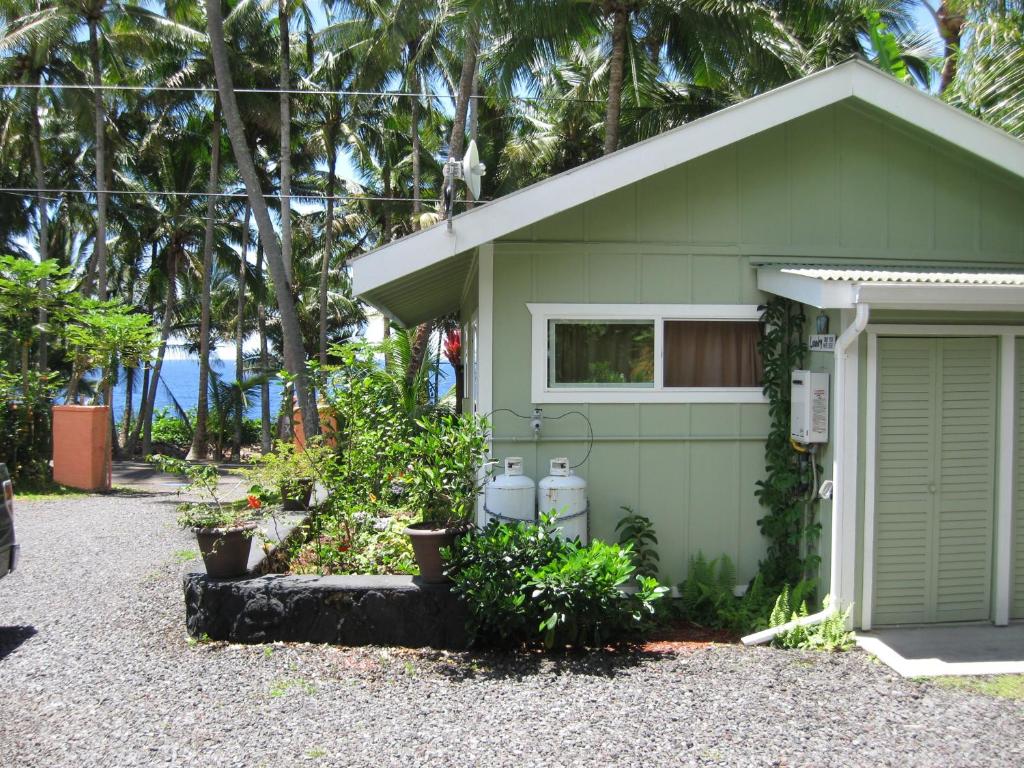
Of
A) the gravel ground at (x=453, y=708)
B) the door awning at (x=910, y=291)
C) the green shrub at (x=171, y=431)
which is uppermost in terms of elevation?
the door awning at (x=910, y=291)

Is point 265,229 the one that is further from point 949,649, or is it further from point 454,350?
point 949,649

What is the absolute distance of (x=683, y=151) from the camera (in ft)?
20.0

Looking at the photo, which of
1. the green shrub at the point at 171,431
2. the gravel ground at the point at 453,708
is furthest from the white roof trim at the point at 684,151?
the green shrub at the point at 171,431

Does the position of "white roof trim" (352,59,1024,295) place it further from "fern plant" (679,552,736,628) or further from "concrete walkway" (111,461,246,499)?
"concrete walkway" (111,461,246,499)

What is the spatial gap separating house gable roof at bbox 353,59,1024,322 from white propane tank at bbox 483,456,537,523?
1636 mm

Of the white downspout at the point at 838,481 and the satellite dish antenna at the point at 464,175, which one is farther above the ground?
the satellite dish antenna at the point at 464,175

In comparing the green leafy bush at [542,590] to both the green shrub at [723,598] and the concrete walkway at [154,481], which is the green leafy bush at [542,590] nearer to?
the green shrub at [723,598]

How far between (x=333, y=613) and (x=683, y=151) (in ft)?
13.5

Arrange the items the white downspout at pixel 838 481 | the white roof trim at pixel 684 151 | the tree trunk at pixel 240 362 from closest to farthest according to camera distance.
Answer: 1. the white downspout at pixel 838 481
2. the white roof trim at pixel 684 151
3. the tree trunk at pixel 240 362

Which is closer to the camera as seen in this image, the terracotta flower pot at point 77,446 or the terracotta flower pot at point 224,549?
the terracotta flower pot at point 224,549

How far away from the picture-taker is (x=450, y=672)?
5059mm

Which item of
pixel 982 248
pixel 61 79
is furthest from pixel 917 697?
pixel 61 79

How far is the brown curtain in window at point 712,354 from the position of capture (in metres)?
6.47

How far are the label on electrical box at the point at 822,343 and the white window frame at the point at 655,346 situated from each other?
52 cm
